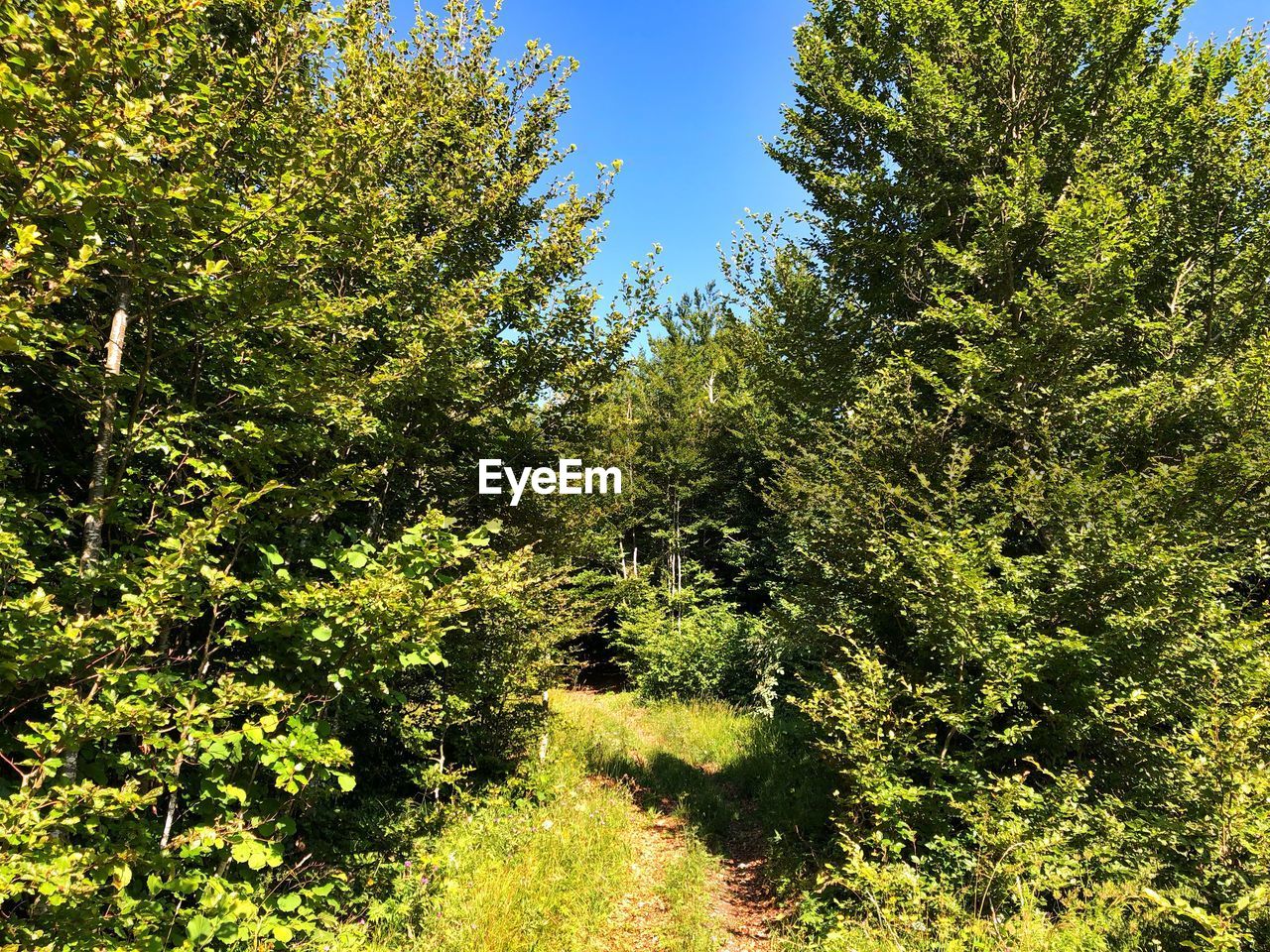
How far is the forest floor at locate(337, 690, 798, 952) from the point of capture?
4.82 m

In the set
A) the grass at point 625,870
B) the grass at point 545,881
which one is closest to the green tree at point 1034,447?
the grass at point 625,870

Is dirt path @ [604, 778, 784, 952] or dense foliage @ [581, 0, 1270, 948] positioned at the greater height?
dense foliage @ [581, 0, 1270, 948]

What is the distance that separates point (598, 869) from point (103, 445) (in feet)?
19.9

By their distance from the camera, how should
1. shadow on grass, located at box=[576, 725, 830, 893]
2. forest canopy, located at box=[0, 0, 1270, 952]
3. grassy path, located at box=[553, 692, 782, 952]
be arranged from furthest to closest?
1. shadow on grass, located at box=[576, 725, 830, 893]
2. grassy path, located at box=[553, 692, 782, 952]
3. forest canopy, located at box=[0, 0, 1270, 952]

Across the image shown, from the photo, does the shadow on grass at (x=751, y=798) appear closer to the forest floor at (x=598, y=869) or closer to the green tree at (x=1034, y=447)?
the forest floor at (x=598, y=869)

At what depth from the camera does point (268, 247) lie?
3189mm

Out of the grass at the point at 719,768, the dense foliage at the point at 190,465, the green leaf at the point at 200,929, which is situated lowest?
the grass at the point at 719,768

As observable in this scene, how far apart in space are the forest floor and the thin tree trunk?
10.4ft

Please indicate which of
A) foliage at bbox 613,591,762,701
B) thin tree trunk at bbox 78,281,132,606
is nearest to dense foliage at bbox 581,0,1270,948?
thin tree trunk at bbox 78,281,132,606

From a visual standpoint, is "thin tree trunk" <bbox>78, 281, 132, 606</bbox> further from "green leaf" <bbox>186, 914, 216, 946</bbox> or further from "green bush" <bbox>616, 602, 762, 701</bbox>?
"green bush" <bbox>616, 602, 762, 701</bbox>

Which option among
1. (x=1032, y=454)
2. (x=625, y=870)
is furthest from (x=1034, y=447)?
(x=625, y=870)

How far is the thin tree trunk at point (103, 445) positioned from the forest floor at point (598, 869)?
3169 mm

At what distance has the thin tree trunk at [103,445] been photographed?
2.70 m

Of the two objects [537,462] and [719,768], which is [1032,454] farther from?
[719,768]
